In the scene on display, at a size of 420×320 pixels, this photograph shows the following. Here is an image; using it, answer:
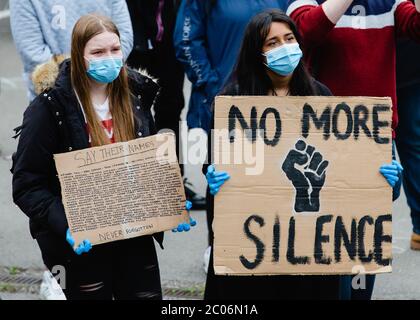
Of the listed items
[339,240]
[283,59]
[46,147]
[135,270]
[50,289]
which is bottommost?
[50,289]

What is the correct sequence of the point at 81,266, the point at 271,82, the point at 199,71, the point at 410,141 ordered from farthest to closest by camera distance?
the point at 410,141 < the point at 199,71 < the point at 271,82 < the point at 81,266

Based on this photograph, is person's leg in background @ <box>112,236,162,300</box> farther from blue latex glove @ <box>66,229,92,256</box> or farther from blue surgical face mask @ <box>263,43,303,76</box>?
blue surgical face mask @ <box>263,43,303,76</box>

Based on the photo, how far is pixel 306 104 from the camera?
412 centimetres

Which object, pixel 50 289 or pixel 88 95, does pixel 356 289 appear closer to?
pixel 88 95

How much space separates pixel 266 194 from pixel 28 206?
0.96 meters

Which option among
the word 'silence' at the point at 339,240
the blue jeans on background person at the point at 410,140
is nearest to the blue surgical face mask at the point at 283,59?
the word 'silence' at the point at 339,240

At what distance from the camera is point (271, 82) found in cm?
444

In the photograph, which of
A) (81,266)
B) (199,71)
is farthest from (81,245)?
(199,71)

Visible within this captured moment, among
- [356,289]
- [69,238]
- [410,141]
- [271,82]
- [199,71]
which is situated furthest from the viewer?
[410,141]

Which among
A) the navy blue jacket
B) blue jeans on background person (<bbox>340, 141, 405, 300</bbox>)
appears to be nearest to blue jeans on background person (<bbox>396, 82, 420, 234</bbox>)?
the navy blue jacket

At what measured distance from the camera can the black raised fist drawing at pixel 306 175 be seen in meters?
4.09

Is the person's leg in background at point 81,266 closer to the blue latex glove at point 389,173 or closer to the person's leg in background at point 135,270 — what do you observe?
the person's leg in background at point 135,270

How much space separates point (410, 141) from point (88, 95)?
2472 millimetres
